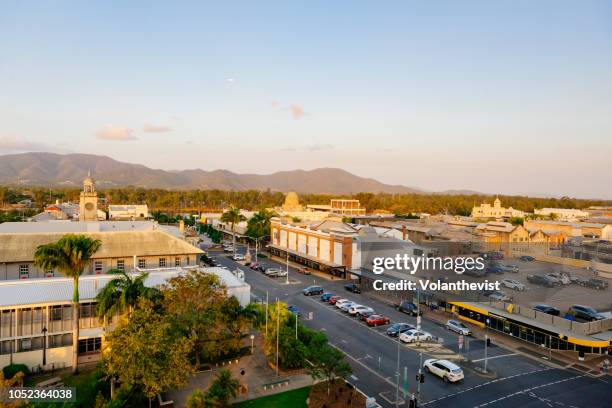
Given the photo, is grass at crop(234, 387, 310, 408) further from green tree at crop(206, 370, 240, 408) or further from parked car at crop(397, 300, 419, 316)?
parked car at crop(397, 300, 419, 316)

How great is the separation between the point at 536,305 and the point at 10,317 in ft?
152

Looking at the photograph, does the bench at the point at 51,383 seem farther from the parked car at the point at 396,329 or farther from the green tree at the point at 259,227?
the green tree at the point at 259,227

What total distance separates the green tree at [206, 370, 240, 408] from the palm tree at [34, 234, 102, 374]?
1292 centimetres

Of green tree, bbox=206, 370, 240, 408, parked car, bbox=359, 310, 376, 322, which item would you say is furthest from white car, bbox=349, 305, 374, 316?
green tree, bbox=206, 370, 240, 408

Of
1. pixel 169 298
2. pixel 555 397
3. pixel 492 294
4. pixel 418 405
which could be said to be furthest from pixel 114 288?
pixel 492 294

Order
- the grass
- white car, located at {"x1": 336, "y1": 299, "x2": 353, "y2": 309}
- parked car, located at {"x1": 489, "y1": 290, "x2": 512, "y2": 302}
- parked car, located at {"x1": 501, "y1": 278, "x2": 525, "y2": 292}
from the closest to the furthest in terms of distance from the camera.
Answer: the grass, parked car, located at {"x1": 489, "y1": 290, "x2": 512, "y2": 302}, parked car, located at {"x1": 501, "y1": 278, "x2": 525, "y2": 292}, white car, located at {"x1": 336, "y1": 299, "x2": 353, "y2": 309}

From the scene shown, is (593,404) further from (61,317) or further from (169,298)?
(61,317)

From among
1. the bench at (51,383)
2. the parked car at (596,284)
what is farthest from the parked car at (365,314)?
the bench at (51,383)

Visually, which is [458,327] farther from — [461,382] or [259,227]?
Answer: [259,227]

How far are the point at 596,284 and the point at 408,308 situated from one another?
20408 mm

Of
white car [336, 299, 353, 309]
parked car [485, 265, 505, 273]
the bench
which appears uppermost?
parked car [485, 265, 505, 273]

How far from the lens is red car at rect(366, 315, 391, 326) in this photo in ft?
141

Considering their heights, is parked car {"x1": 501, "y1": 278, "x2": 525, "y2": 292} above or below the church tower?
below

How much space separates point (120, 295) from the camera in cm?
3056
